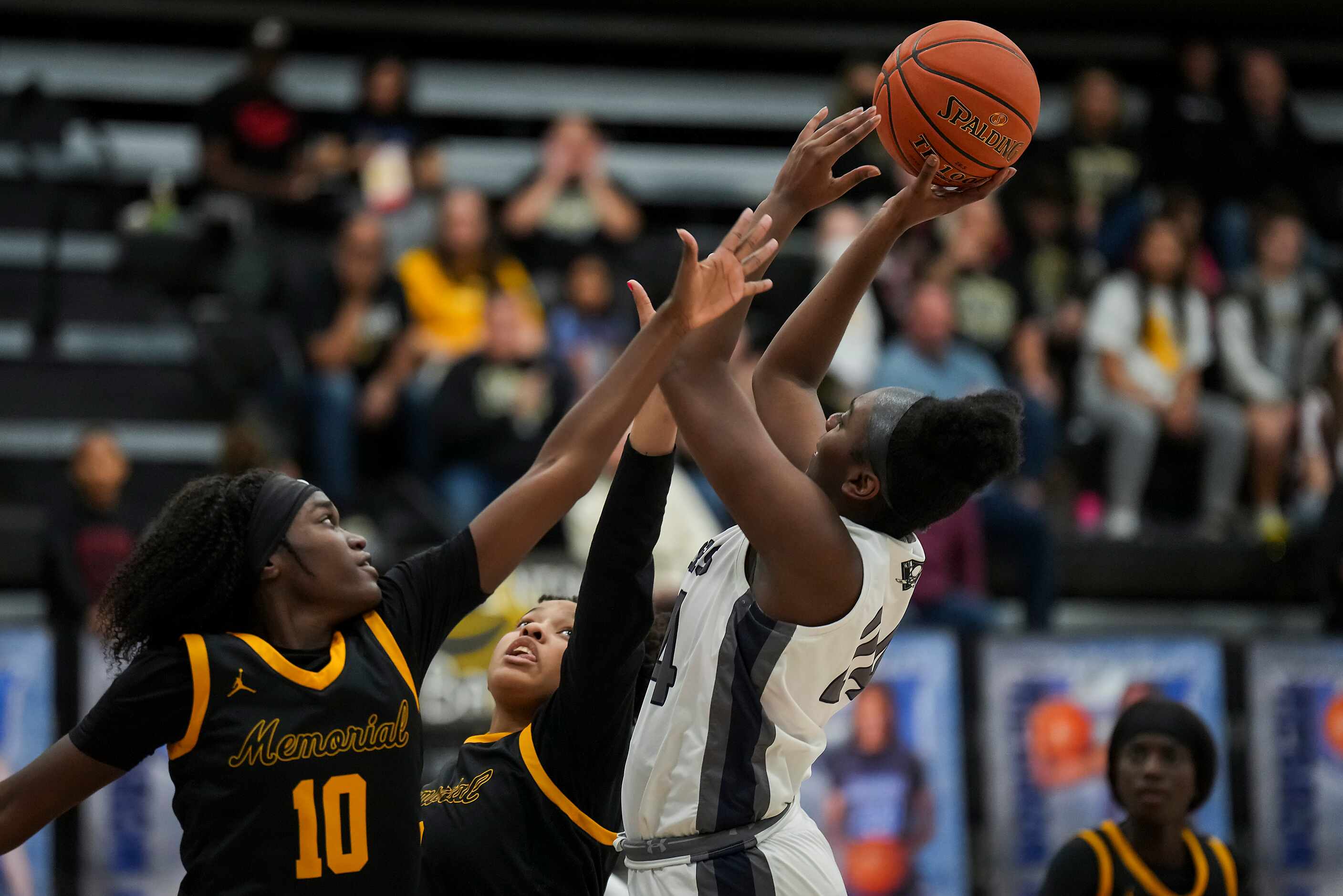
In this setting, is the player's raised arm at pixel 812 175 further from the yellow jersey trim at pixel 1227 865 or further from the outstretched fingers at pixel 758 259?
the yellow jersey trim at pixel 1227 865

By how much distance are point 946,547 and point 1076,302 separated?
2.56 metres

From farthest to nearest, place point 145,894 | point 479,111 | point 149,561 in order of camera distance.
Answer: point 479,111 → point 145,894 → point 149,561

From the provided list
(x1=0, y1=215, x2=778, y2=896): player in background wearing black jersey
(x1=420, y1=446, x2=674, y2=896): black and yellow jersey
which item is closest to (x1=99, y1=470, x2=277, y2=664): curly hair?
(x1=0, y1=215, x2=778, y2=896): player in background wearing black jersey

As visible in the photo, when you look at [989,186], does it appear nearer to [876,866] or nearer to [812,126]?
[812,126]

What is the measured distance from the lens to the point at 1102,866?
472cm

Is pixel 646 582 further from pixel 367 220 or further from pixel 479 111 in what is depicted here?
pixel 479 111

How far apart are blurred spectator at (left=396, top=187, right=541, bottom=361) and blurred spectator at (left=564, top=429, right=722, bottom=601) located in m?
1.68

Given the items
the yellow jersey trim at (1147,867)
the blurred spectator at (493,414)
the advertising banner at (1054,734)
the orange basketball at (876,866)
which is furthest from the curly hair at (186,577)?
the advertising banner at (1054,734)

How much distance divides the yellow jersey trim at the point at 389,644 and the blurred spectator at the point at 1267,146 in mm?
9488

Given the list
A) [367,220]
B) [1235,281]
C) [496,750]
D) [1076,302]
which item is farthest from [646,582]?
[1235,281]

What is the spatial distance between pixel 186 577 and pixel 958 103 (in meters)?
1.97

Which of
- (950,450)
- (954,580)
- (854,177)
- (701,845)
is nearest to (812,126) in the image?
(854,177)

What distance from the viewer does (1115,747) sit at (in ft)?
16.6

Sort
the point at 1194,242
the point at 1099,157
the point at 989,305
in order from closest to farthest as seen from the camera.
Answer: the point at 989,305
the point at 1194,242
the point at 1099,157
